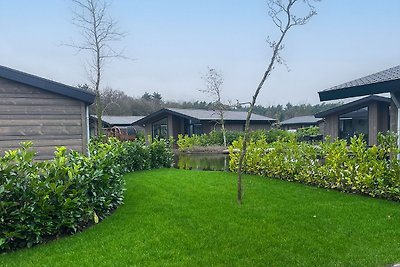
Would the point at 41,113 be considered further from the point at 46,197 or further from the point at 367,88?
the point at 367,88

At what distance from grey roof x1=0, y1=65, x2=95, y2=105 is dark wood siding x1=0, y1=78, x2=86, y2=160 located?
189 millimetres

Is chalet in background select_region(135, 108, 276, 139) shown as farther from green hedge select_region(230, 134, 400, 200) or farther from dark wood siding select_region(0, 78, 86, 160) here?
dark wood siding select_region(0, 78, 86, 160)

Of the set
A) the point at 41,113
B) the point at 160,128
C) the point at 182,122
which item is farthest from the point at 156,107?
the point at 41,113

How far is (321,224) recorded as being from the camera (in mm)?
5188

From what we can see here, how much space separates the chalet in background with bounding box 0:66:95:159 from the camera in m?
7.11

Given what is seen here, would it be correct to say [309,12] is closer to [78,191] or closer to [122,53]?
[78,191]

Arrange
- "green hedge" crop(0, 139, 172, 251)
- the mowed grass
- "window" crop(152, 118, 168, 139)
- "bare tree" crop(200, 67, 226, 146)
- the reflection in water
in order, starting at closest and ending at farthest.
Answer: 1. the mowed grass
2. "green hedge" crop(0, 139, 172, 251)
3. the reflection in water
4. "bare tree" crop(200, 67, 226, 146)
5. "window" crop(152, 118, 168, 139)

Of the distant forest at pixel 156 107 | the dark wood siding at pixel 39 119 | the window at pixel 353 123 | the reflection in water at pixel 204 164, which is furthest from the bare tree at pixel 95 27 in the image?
the distant forest at pixel 156 107

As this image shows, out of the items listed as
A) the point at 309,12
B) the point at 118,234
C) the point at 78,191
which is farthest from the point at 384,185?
the point at 78,191

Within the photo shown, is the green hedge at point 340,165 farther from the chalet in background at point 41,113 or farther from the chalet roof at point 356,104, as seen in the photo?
the chalet roof at point 356,104

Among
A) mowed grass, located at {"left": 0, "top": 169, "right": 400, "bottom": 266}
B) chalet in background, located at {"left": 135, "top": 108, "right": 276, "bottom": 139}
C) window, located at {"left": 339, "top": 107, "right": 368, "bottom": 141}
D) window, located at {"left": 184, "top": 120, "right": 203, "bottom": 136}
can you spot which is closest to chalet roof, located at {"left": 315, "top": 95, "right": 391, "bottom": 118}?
window, located at {"left": 339, "top": 107, "right": 368, "bottom": 141}

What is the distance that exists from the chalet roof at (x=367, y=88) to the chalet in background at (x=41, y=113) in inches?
201

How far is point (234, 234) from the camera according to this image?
187 inches

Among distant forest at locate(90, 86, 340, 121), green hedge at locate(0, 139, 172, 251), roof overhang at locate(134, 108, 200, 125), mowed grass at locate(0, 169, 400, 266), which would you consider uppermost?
distant forest at locate(90, 86, 340, 121)
